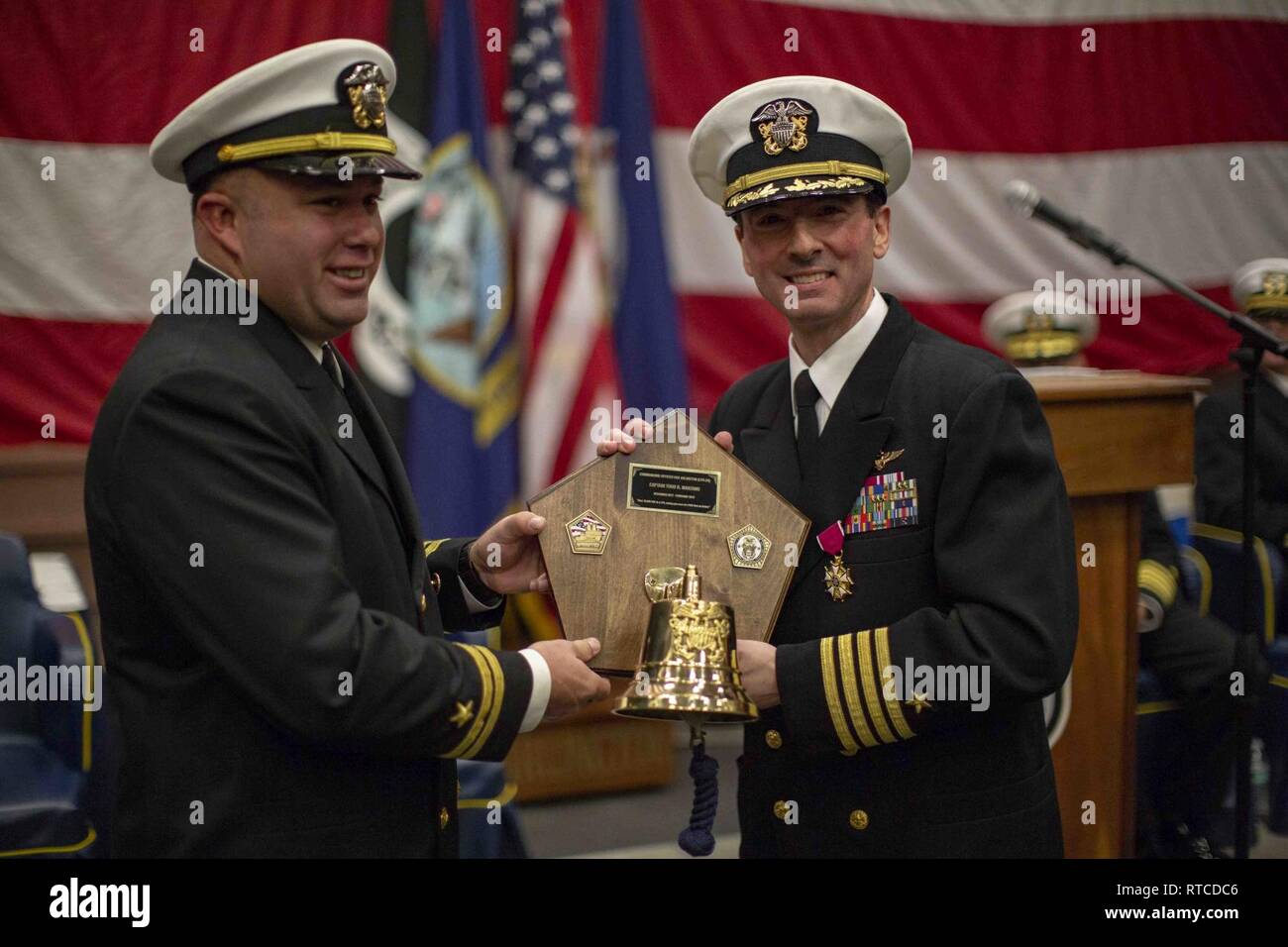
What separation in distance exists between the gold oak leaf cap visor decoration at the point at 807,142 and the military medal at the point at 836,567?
1.76 feet

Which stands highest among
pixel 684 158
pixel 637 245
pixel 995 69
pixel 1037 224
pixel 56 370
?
pixel 995 69

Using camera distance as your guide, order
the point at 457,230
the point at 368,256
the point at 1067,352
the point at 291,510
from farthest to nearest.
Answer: the point at 457,230 < the point at 1067,352 < the point at 368,256 < the point at 291,510

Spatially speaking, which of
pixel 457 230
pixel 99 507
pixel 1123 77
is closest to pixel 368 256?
pixel 99 507

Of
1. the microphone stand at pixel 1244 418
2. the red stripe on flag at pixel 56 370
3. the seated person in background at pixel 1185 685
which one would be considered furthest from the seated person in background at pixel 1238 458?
the red stripe on flag at pixel 56 370

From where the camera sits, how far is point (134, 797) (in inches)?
69.1

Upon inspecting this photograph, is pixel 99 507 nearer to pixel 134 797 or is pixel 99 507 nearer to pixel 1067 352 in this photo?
pixel 134 797

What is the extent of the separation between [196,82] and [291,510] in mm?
3247

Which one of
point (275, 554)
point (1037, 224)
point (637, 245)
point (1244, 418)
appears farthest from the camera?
point (1037, 224)

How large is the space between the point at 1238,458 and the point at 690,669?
3270 mm

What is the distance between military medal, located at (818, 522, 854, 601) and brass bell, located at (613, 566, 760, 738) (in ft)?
0.66

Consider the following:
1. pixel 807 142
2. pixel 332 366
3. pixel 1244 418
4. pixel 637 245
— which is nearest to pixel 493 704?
pixel 332 366

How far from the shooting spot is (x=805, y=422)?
2135 millimetres

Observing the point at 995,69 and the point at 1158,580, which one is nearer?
the point at 1158,580

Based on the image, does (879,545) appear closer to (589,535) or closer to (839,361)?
(839,361)
